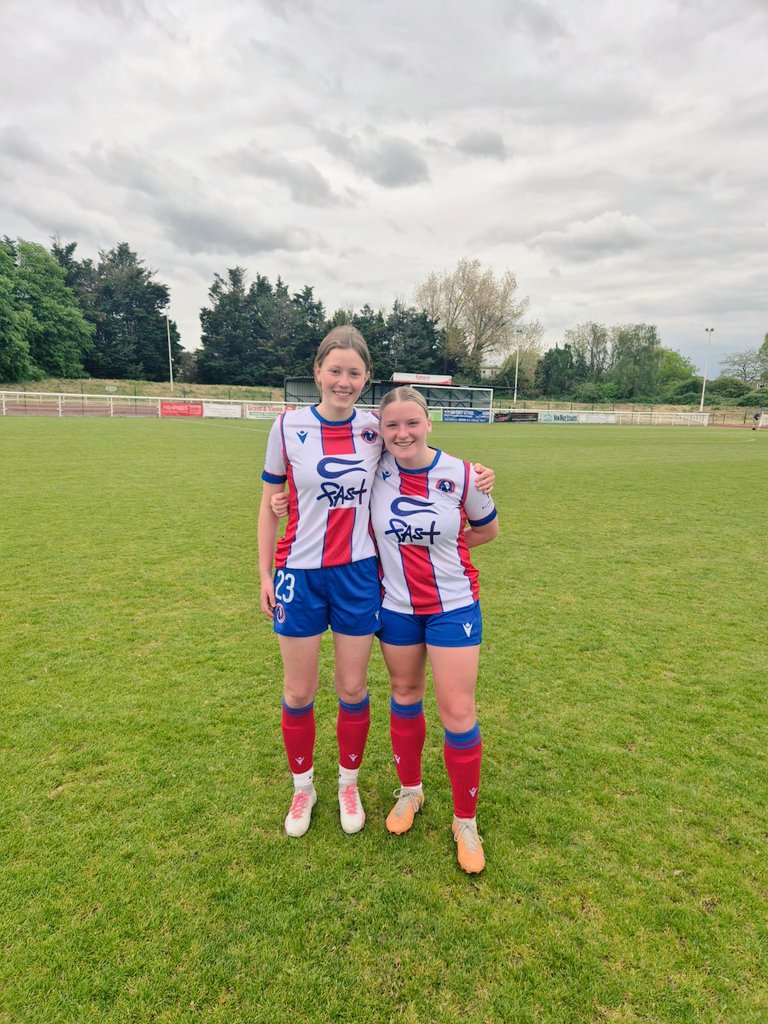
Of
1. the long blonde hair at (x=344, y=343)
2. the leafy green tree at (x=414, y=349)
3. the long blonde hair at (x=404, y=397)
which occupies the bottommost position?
the long blonde hair at (x=404, y=397)

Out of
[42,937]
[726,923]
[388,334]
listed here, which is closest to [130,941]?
[42,937]

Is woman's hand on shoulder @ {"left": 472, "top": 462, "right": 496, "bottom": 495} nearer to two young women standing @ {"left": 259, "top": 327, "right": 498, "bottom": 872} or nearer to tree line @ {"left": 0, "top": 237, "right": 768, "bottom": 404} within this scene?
two young women standing @ {"left": 259, "top": 327, "right": 498, "bottom": 872}

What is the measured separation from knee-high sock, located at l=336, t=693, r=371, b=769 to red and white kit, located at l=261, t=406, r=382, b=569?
2.44 feet

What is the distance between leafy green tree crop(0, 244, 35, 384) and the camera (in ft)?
149

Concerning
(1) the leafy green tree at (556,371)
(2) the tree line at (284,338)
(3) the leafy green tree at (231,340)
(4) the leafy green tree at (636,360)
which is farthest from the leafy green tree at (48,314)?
(4) the leafy green tree at (636,360)

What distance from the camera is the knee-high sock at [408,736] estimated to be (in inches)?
100

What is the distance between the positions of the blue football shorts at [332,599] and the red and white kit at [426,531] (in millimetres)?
86

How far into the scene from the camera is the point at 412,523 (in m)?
2.36

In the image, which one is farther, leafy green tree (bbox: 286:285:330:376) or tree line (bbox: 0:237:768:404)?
leafy green tree (bbox: 286:285:330:376)

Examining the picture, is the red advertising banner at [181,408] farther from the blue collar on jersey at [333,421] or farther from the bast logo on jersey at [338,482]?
the bast logo on jersey at [338,482]

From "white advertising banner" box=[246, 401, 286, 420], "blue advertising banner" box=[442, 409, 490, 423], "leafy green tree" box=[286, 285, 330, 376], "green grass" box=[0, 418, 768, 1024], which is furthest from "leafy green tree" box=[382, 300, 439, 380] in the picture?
"green grass" box=[0, 418, 768, 1024]

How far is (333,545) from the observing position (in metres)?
2.39

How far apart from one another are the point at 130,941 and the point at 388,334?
73.5m

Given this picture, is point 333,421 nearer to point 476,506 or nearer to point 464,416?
point 476,506
